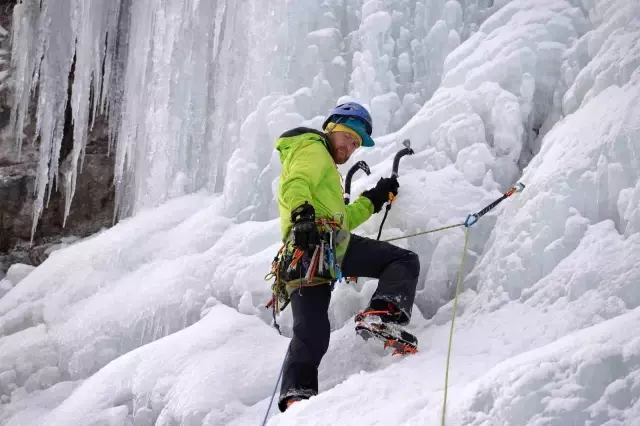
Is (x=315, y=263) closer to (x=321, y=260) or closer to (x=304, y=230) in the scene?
(x=321, y=260)

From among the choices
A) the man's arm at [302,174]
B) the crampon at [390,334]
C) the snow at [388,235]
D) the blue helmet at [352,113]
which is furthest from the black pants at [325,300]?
the blue helmet at [352,113]

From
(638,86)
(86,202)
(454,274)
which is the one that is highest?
(638,86)

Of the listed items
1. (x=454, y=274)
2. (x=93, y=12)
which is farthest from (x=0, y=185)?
(x=454, y=274)

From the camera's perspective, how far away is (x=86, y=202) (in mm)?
8398

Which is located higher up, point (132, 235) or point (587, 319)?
point (587, 319)

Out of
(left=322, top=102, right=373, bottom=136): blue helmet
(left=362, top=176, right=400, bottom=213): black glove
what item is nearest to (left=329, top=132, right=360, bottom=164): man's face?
(left=322, top=102, right=373, bottom=136): blue helmet

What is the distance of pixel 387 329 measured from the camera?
2561 millimetres

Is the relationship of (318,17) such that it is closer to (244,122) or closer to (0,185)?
(244,122)

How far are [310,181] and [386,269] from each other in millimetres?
590

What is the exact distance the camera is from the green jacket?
8.88 ft

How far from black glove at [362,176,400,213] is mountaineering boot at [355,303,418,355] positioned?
81 cm

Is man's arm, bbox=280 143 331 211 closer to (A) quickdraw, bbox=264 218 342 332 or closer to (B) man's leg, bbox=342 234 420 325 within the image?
(A) quickdraw, bbox=264 218 342 332

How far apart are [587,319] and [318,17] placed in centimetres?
364

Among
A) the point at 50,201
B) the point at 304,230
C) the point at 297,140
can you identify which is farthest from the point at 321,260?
the point at 50,201
